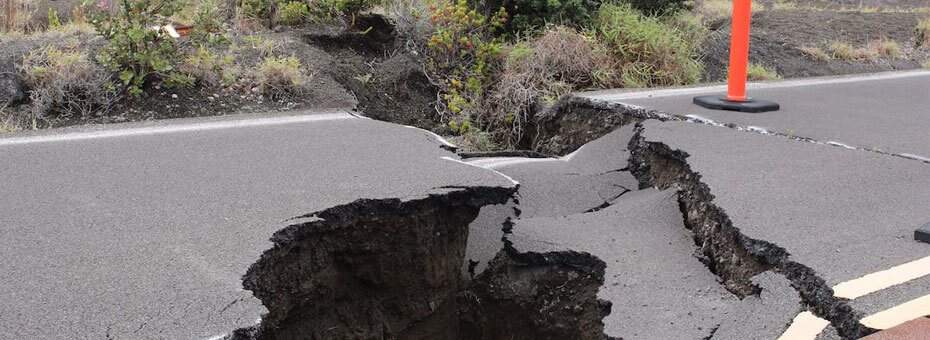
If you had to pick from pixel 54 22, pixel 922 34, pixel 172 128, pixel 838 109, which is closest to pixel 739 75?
pixel 838 109

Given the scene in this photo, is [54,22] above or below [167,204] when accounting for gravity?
above

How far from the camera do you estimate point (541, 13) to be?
8703mm

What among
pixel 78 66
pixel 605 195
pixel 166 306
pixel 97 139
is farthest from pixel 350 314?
pixel 78 66

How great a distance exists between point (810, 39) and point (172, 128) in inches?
383

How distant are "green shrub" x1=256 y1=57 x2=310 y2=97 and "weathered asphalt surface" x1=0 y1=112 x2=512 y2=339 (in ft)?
3.06

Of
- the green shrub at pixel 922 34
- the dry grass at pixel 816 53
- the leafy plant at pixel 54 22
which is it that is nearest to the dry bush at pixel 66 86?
the leafy plant at pixel 54 22

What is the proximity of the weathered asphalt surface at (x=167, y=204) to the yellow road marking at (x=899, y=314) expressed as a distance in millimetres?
1946

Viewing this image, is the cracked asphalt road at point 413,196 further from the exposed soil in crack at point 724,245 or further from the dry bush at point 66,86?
the dry bush at point 66,86

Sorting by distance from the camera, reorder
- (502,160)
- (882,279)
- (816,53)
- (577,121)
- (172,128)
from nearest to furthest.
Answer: (882,279) → (172,128) → (502,160) → (577,121) → (816,53)

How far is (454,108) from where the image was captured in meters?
7.50

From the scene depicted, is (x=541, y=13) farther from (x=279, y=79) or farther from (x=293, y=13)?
(x=279, y=79)

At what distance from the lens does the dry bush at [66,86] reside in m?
6.17

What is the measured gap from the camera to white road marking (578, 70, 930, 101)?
274 inches

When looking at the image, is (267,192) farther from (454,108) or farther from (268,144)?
(454,108)
